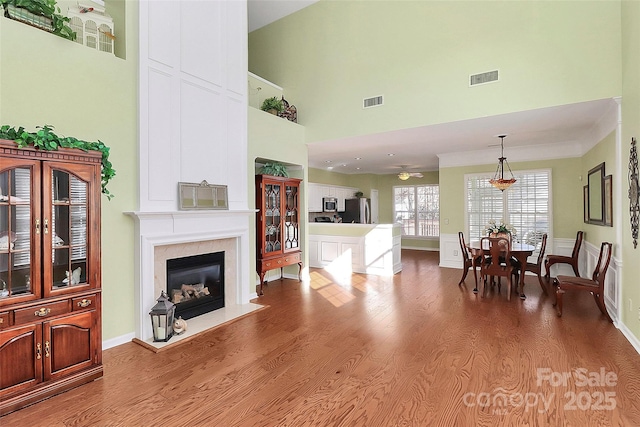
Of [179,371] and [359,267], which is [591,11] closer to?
[359,267]

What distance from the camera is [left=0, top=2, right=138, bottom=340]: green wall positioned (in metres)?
2.85

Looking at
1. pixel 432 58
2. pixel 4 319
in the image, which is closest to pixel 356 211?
pixel 432 58

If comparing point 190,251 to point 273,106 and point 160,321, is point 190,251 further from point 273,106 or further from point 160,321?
point 273,106

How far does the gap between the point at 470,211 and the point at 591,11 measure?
4.52m

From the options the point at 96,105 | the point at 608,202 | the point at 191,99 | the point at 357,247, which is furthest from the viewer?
the point at 357,247

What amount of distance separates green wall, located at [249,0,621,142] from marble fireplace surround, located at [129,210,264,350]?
267 cm

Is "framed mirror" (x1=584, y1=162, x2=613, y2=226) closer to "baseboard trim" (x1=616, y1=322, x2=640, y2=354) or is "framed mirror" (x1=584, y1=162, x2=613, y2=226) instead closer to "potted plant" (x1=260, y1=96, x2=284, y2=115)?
"baseboard trim" (x1=616, y1=322, x2=640, y2=354)

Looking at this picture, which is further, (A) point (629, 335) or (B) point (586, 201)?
(B) point (586, 201)

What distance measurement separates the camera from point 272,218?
587cm

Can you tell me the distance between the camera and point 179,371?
2.94 m

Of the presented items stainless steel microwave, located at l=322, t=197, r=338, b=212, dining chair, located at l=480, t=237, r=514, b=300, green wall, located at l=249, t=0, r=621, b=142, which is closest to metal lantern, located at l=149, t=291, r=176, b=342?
green wall, located at l=249, t=0, r=621, b=142

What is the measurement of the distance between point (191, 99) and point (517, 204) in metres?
6.91

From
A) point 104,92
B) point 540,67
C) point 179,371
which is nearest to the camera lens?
point 179,371

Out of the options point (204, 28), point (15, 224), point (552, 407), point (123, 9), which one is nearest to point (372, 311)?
point (552, 407)
